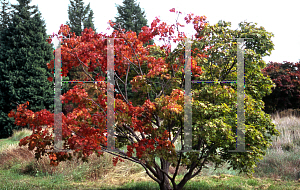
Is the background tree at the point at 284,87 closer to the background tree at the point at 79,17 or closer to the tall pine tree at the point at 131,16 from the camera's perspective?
the tall pine tree at the point at 131,16

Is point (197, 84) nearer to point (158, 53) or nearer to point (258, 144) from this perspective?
point (158, 53)

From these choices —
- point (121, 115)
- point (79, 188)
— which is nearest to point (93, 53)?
point (121, 115)

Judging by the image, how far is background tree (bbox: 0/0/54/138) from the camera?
15.0 meters

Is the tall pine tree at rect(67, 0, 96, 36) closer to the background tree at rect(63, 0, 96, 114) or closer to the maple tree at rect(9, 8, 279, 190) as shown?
the background tree at rect(63, 0, 96, 114)

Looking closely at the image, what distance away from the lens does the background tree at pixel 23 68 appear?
49.1 ft

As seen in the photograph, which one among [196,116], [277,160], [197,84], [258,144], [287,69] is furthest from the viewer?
[287,69]

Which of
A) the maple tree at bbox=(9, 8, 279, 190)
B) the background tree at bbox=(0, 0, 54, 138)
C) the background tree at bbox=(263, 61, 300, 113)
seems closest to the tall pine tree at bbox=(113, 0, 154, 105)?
the background tree at bbox=(0, 0, 54, 138)

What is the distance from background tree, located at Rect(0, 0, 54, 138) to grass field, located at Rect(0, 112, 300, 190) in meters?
7.25

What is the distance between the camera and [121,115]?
162 inches

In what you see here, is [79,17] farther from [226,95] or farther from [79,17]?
[226,95]

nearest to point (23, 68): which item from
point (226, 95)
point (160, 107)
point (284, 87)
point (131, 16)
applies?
point (131, 16)

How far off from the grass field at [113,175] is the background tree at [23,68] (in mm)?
7246

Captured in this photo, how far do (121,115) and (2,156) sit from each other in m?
6.73

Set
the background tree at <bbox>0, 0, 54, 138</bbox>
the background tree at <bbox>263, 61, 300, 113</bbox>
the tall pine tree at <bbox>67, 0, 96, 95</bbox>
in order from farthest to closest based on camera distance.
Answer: the tall pine tree at <bbox>67, 0, 96, 95</bbox> → the background tree at <bbox>0, 0, 54, 138</bbox> → the background tree at <bbox>263, 61, 300, 113</bbox>
